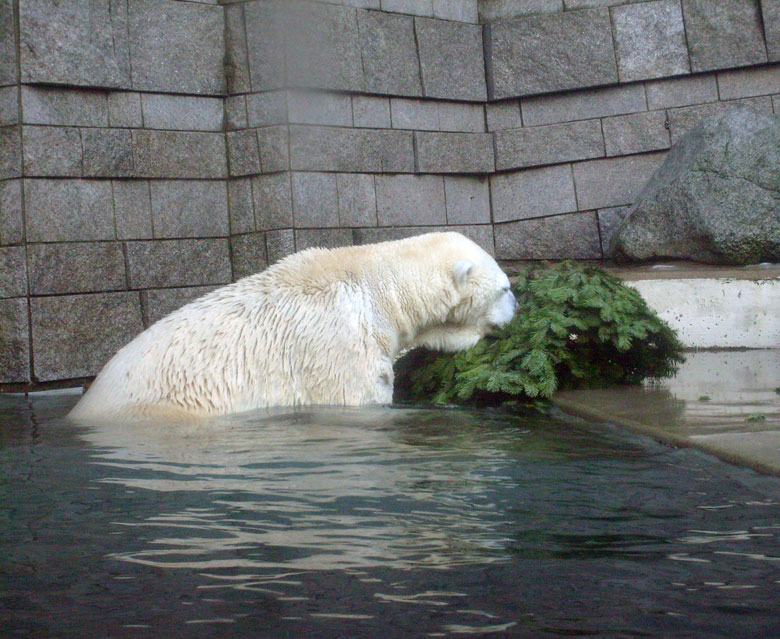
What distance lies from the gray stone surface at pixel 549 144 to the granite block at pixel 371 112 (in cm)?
132

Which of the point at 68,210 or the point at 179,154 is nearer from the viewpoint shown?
the point at 68,210

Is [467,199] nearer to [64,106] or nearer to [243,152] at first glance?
[243,152]

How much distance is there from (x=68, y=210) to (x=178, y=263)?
1.03 meters

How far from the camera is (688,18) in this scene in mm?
9242

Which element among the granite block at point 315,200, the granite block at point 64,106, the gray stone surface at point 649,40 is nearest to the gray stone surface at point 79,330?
the granite block at point 64,106

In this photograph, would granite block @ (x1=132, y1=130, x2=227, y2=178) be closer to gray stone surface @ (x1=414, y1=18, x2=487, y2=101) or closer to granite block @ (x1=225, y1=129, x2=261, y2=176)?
granite block @ (x1=225, y1=129, x2=261, y2=176)

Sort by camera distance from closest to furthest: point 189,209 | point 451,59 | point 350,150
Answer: point 189,209 → point 350,150 → point 451,59

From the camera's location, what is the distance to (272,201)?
26.9ft

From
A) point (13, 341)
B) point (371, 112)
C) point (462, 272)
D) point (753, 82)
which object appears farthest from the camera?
point (753, 82)

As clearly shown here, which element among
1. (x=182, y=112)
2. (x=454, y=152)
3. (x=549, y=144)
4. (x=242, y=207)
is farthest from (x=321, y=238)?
(x=549, y=144)

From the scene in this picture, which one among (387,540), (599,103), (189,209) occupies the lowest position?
(387,540)

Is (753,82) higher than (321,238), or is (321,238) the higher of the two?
(753,82)

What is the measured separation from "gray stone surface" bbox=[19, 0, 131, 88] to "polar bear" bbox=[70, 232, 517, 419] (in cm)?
334

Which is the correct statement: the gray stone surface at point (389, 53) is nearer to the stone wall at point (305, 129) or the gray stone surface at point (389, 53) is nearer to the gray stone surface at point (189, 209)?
→ the stone wall at point (305, 129)
